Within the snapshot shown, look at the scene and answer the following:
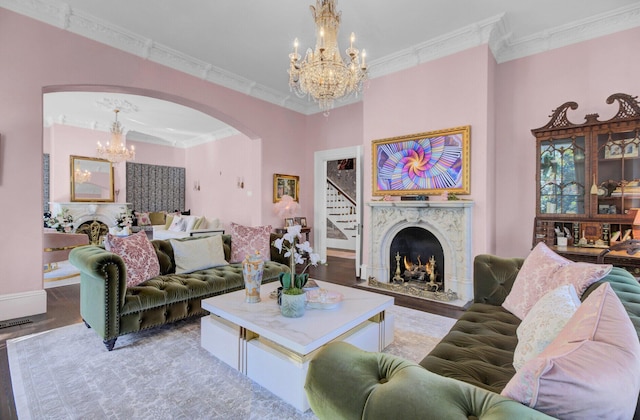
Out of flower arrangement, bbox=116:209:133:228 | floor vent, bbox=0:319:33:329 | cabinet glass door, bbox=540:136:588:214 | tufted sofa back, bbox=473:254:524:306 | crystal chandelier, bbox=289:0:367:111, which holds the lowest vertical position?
floor vent, bbox=0:319:33:329

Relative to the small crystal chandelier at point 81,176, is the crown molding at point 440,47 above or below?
above

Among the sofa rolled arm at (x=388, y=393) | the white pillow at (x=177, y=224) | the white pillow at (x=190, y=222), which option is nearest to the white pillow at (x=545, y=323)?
the sofa rolled arm at (x=388, y=393)

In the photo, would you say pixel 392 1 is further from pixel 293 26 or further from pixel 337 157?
pixel 337 157

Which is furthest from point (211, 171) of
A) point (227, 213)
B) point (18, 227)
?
point (18, 227)

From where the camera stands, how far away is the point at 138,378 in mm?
2133

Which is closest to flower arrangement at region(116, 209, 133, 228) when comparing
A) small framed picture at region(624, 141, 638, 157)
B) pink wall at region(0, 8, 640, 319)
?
pink wall at region(0, 8, 640, 319)

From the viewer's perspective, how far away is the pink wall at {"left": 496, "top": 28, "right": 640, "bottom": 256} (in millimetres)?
3414

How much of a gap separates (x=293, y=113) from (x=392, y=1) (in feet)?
11.0

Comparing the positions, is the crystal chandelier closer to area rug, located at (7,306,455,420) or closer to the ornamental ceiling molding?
the ornamental ceiling molding

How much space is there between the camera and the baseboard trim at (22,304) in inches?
123

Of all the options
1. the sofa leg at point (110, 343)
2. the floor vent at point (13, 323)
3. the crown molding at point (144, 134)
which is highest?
the crown molding at point (144, 134)

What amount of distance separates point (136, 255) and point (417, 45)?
14.3ft

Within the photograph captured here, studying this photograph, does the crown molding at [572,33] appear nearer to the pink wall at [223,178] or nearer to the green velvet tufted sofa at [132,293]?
the green velvet tufted sofa at [132,293]

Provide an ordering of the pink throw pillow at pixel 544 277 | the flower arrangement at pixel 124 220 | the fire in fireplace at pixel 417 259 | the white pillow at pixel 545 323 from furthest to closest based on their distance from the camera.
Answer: the flower arrangement at pixel 124 220 < the fire in fireplace at pixel 417 259 < the pink throw pillow at pixel 544 277 < the white pillow at pixel 545 323
